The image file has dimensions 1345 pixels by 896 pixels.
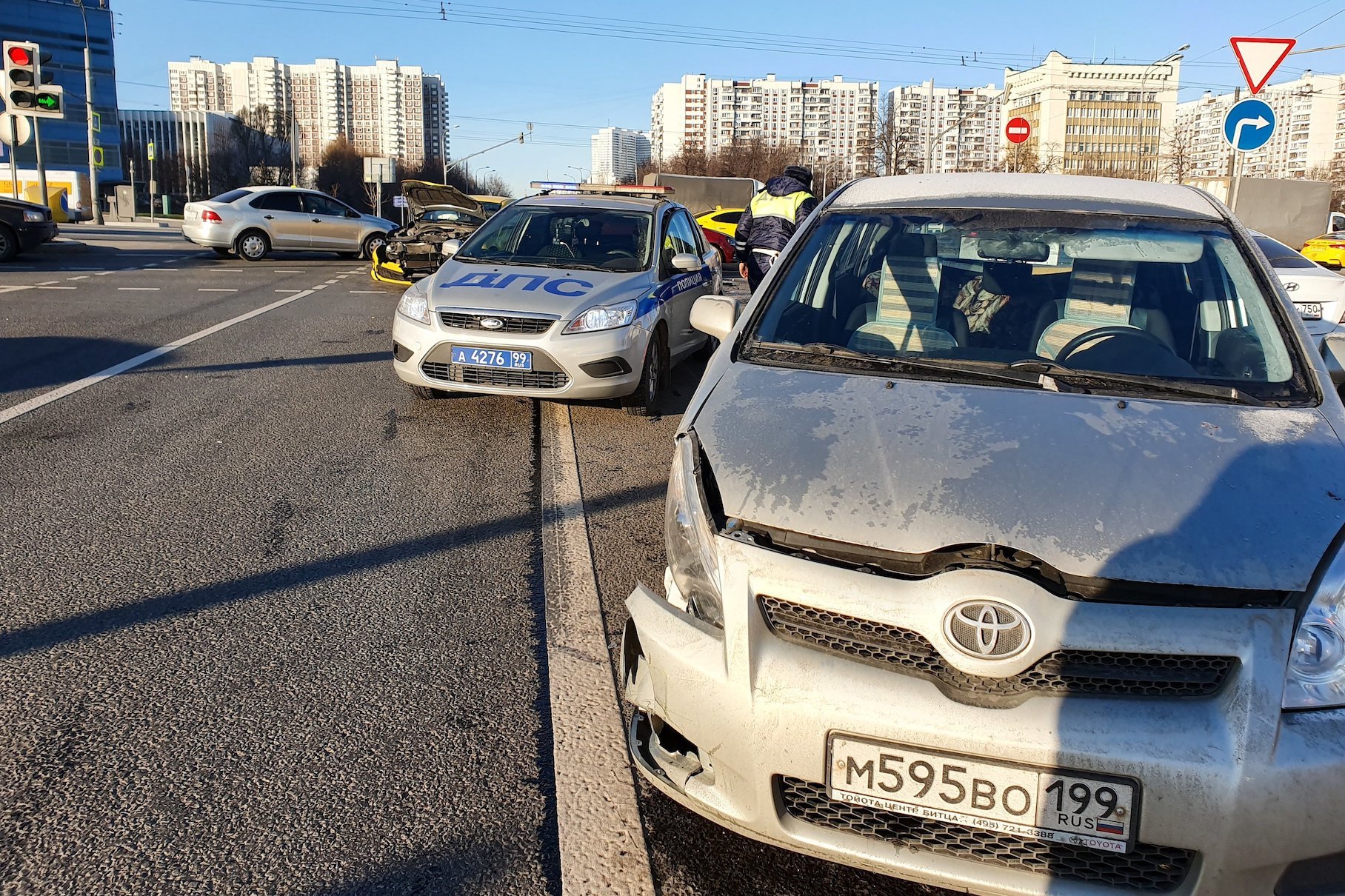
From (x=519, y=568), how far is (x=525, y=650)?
2.67 feet

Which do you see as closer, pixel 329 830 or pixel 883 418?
pixel 329 830

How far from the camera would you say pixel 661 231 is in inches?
329

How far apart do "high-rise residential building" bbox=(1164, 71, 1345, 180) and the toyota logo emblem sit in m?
66.0

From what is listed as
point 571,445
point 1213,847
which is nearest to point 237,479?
point 571,445

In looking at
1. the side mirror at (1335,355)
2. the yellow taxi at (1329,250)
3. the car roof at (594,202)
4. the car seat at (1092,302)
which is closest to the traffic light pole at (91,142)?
the car roof at (594,202)

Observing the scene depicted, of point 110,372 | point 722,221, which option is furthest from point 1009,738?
point 722,221

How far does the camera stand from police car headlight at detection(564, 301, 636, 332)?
689 cm

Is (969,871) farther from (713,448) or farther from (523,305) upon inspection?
(523,305)

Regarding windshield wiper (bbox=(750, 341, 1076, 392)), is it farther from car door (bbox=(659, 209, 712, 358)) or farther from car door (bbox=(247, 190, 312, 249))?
car door (bbox=(247, 190, 312, 249))

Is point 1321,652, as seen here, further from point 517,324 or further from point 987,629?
point 517,324

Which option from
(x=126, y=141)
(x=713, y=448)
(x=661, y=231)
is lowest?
(x=713, y=448)

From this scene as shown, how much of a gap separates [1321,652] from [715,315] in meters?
2.25

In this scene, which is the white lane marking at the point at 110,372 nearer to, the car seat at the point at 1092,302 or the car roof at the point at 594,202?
the car roof at the point at 594,202

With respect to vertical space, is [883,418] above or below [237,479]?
above
